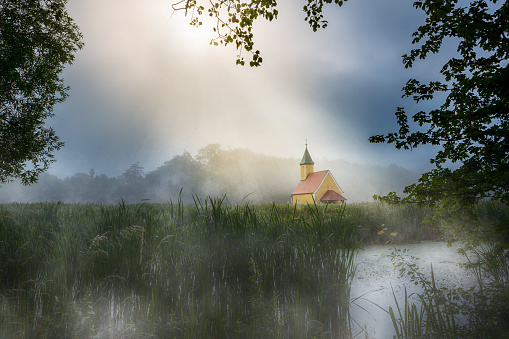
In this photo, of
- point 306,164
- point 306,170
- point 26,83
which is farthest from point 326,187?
point 26,83

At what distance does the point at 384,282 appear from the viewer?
515 cm

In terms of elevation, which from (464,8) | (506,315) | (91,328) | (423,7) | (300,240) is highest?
(423,7)

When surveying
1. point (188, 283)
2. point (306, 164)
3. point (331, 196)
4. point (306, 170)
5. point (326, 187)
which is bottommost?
point (188, 283)

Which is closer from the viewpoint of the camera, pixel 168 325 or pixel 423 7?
pixel 168 325

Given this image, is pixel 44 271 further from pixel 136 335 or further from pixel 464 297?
pixel 464 297

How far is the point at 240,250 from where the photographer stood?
13.5ft

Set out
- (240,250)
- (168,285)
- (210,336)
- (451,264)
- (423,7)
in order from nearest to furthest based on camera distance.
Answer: (210,336) → (168,285) → (240,250) → (423,7) → (451,264)

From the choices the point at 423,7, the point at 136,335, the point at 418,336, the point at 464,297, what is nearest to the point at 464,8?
the point at 423,7

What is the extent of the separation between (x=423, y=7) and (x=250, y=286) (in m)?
5.68

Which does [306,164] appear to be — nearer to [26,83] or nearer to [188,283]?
[26,83]

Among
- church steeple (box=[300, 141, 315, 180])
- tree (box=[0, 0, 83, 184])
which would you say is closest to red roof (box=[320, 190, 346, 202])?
church steeple (box=[300, 141, 315, 180])

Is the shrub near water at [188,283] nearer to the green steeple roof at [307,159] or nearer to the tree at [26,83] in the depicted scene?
the tree at [26,83]

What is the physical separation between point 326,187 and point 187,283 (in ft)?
137

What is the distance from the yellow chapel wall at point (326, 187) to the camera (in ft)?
139
